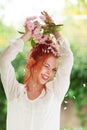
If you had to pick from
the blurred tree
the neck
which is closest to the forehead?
the neck

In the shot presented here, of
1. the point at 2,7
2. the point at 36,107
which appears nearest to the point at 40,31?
the point at 2,7

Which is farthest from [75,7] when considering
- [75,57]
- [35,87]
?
[35,87]

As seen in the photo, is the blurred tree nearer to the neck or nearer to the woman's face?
the woman's face

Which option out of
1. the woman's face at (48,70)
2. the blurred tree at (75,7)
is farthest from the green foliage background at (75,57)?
the woman's face at (48,70)

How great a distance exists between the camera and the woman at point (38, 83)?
7.86ft

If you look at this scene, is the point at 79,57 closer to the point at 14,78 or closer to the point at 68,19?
the point at 68,19

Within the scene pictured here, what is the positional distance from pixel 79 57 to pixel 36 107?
0.41 meters

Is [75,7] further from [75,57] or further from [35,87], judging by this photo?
[35,87]

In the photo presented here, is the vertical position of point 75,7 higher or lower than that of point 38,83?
higher

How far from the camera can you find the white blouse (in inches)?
93.7

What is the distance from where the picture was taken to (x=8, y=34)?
2.51 meters

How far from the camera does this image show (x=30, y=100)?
2.41m

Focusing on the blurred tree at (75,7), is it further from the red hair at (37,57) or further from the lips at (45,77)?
the lips at (45,77)

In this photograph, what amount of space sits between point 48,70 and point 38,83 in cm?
9
